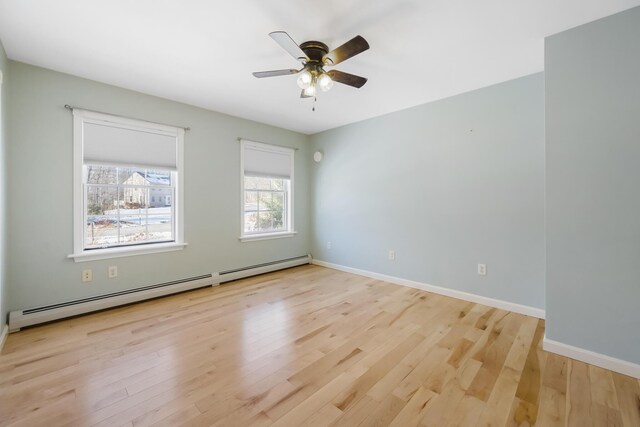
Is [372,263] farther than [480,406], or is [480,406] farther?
[372,263]

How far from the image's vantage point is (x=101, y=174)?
295 centimetres

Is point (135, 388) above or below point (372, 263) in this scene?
below

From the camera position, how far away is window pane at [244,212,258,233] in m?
4.25

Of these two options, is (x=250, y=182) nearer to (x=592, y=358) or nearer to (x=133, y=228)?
(x=133, y=228)

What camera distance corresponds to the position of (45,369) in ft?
6.15

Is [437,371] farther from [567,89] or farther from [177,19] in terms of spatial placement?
[177,19]

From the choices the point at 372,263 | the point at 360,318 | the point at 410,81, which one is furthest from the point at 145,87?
the point at 372,263

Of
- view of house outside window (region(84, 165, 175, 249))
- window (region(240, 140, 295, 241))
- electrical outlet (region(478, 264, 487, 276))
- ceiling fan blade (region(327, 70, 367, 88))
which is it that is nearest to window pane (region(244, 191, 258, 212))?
window (region(240, 140, 295, 241))

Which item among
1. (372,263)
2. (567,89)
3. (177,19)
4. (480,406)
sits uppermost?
(177,19)

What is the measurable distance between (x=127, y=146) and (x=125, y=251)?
1.19 meters

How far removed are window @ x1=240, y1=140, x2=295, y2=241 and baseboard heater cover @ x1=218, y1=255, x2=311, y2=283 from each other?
0.46 meters

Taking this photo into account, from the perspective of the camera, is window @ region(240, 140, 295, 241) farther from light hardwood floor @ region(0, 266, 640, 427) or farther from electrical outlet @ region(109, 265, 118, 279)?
light hardwood floor @ region(0, 266, 640, 427)

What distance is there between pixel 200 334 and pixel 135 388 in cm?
70

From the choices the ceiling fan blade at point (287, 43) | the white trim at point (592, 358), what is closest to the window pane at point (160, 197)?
the ceiling fan blade at point (287, 43)
